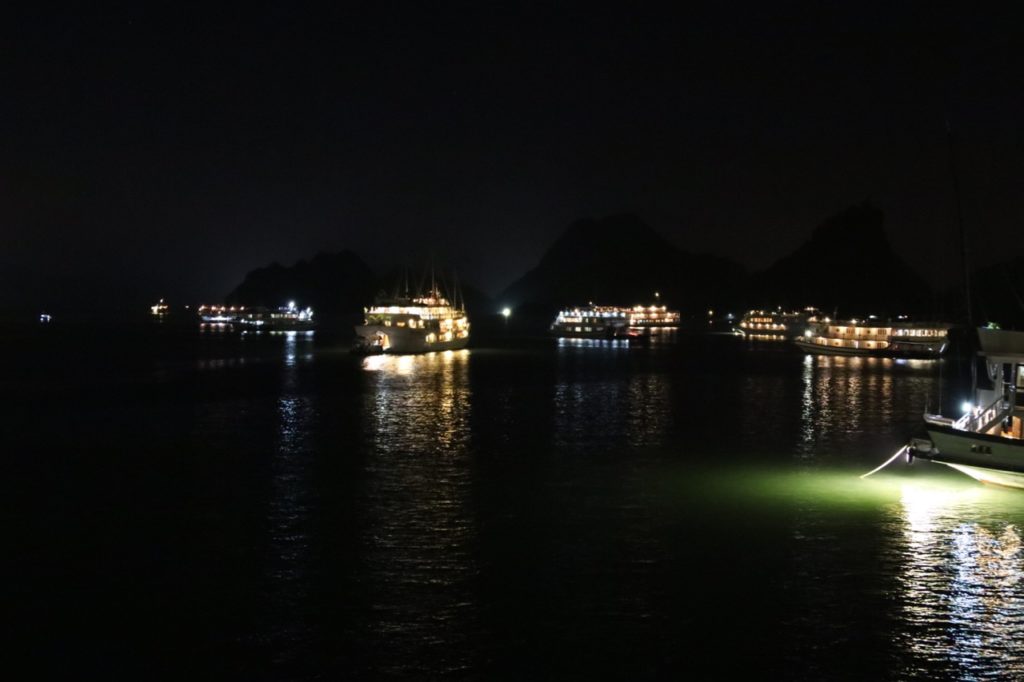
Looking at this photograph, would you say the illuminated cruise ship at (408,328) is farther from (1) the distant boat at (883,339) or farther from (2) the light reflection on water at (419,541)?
(2) the light reflection on water at (419,541)

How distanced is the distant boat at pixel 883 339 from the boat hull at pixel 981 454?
97.5 meters

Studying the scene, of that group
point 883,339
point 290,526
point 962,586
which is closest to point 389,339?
point 883,339

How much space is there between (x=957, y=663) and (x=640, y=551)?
807 centimetres

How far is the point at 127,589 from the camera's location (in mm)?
19703

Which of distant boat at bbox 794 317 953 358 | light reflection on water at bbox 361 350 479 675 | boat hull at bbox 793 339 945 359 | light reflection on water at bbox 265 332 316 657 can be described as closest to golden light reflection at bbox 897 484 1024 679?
light reflection on water at bbox 361 350 479 675

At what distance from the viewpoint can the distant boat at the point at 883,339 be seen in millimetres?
122812

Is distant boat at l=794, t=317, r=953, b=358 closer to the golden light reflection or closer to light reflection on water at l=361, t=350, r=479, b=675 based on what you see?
light reflection on water at l=361, t=350, r=479, b=675

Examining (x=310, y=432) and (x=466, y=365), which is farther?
(x=466, y=365)

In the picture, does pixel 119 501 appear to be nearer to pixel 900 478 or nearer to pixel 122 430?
pixel 122 430

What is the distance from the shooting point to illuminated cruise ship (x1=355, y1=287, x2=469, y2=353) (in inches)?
4833

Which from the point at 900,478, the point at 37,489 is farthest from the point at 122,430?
the point at 900,478

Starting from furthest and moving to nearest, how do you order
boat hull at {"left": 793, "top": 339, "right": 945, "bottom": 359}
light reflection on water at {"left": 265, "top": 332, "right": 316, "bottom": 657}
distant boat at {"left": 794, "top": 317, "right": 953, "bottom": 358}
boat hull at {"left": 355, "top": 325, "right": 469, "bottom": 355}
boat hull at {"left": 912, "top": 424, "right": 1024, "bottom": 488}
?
distant boat at {"left": 794, "top": 317, "right": 953, "bottom": 358} → boat hull at {"left": 355, "top": 325, "right": 469, "bottom": 355} → boat hull at {"left": 793, "top": 339, "right": 945, "bottom": 359} → boat hull at {"left": 912, "top": 424, "right": 1024, "bottom": 488} → light reflection on water at {"left": 265, "top": 332, "right": 316, "bottom": 657}

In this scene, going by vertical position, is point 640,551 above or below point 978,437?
below

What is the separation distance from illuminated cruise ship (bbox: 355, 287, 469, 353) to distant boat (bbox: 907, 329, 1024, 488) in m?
95.2
